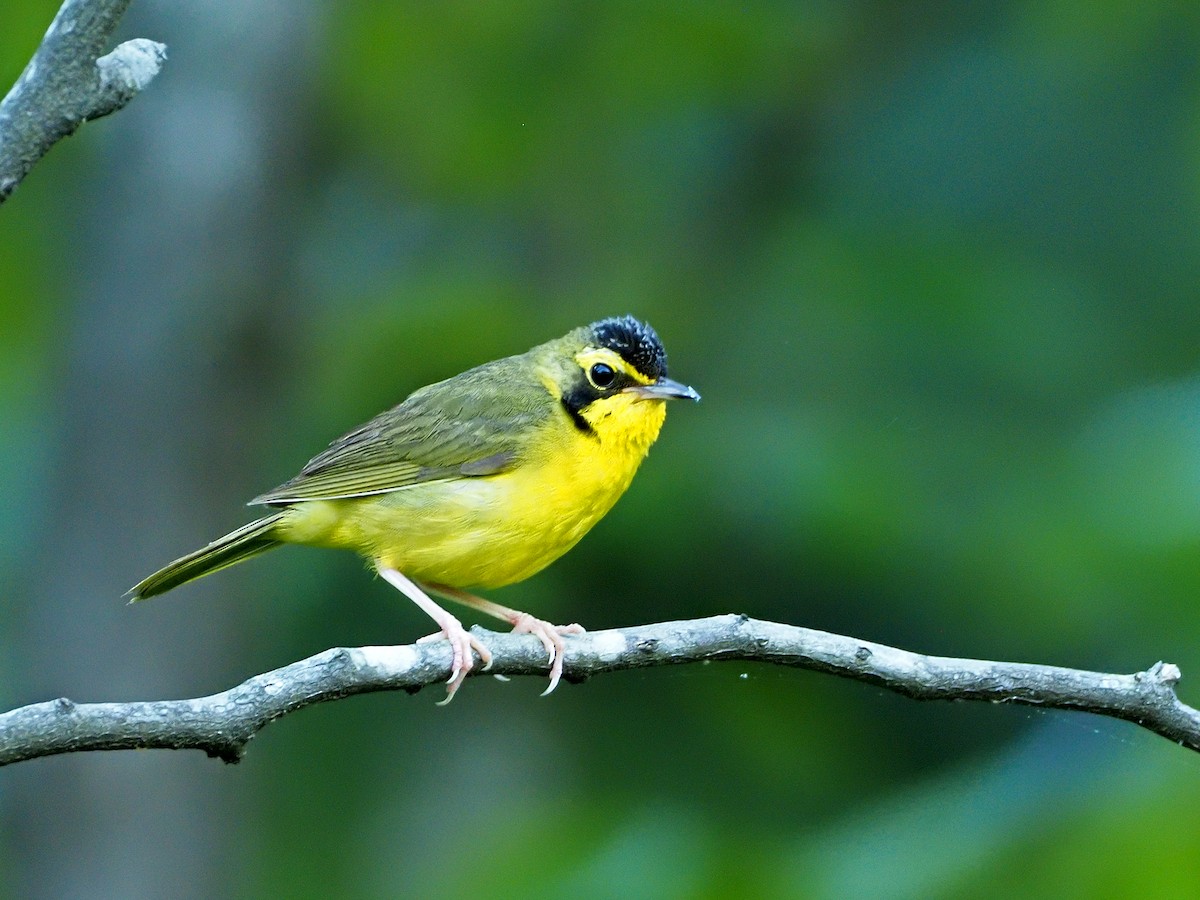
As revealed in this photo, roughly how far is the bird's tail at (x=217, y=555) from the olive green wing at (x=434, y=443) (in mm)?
126

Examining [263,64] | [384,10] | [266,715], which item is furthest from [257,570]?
[266,715]

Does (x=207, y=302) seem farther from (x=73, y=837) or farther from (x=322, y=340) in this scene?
(x=73, y=837)

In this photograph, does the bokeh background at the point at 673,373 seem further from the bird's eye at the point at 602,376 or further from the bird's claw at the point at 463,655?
the bird's eye at the point at 602,376

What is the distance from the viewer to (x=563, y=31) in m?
9.14

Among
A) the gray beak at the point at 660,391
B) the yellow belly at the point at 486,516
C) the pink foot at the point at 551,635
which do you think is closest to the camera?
the pink foot at the point at 551,635

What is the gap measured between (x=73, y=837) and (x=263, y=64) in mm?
3851

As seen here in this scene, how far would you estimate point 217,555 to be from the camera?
5.22 m

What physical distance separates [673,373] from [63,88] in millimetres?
5688

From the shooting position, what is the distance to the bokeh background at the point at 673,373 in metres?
7.34

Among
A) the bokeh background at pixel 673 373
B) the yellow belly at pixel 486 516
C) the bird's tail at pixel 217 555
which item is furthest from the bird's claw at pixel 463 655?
the bokeh background at pixel 673 373

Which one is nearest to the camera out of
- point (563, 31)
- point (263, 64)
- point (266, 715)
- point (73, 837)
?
point (266, 715)

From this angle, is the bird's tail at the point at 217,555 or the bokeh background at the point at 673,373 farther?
the bokeh background at the point at 673,373

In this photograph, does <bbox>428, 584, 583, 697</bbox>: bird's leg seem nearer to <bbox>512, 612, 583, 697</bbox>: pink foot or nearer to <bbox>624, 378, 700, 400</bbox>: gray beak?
<bbox>512, 612, 583, 697</bbox>: pink foot

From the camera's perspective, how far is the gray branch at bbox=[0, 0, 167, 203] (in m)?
2.84
